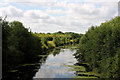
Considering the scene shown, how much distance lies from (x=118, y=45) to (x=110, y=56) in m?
3.52

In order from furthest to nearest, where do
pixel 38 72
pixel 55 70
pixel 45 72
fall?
pixel 55 70
pixel 45 72
pixel 38 72

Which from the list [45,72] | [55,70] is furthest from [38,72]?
[55,70]

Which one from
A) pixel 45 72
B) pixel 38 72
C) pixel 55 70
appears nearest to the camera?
pixel 38 72

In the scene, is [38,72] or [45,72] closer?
[38,72]

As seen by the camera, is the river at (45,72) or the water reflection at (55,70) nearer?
the river at (45,72)

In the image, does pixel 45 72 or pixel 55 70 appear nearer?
pixel 45 72

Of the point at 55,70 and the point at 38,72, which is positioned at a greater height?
the point at 38,72

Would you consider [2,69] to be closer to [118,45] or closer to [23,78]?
[23,78]

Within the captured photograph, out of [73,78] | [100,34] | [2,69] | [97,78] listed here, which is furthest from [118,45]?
[2,69]

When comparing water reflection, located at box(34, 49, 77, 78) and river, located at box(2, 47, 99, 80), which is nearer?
river, located at box(2, 47, 99, 80)

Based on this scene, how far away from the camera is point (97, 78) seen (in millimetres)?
38875

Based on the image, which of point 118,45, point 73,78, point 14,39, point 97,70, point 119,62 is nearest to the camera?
point 119,62

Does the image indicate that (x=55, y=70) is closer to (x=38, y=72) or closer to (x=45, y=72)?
(x=45, y=72)

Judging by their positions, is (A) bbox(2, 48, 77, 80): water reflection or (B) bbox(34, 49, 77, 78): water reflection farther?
(B) bbox(34, 49, 77, 78): water reflection
